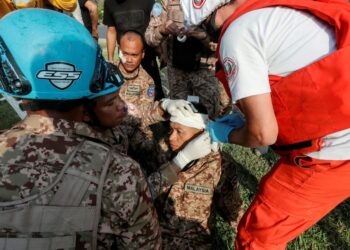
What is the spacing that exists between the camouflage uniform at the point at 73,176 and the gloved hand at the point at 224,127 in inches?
40.5

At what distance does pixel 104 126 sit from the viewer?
1.65m

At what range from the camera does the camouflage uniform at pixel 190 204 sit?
2.58 meters

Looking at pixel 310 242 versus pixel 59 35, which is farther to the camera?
pixel 310 242

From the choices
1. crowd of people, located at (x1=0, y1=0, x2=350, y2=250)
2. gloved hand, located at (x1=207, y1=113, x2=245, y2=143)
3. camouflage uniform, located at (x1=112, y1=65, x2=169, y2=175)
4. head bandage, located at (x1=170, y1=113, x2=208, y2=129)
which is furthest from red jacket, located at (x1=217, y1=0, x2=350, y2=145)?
camouflage uniform, located at (x1=112, y1=65, x2=169, y2=175)

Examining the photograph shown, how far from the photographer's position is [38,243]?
1182 mm

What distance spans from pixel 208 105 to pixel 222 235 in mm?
1562

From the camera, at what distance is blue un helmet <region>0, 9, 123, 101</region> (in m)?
1.26

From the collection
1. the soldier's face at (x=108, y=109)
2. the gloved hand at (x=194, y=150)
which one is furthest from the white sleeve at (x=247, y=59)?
the gloved hand at (x=194, y=150)

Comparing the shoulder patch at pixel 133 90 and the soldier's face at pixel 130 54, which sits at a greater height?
the soldier's face at pixel 130 54

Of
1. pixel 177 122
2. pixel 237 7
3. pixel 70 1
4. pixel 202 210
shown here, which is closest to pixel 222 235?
pixel 202 210

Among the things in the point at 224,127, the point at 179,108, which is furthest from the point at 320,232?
the point at 179,108

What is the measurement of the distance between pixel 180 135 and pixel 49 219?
4.96ft

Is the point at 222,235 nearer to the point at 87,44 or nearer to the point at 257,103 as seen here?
the point at 257,103

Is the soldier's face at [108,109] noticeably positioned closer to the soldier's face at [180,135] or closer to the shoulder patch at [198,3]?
the shoulder patch at [198,3]
